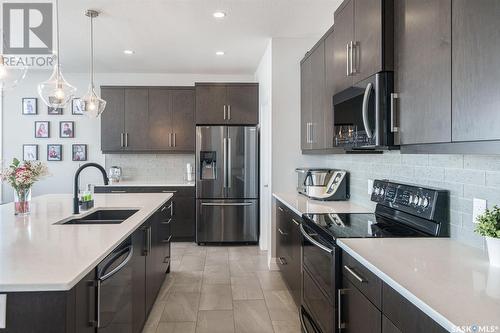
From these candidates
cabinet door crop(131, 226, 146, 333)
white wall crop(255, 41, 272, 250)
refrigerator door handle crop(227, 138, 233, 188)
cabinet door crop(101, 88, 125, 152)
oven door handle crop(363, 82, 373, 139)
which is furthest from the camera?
cabinet door crop(101, 88, 125, 152)

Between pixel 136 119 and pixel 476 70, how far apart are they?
5.06 metres

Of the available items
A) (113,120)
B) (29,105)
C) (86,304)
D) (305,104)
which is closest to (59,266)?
(86,304)

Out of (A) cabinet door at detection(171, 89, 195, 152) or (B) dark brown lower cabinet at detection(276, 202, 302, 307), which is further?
(A) cabinet door at detection(171, 89, 195, 152)

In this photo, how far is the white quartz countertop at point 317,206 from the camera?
2.78 meters

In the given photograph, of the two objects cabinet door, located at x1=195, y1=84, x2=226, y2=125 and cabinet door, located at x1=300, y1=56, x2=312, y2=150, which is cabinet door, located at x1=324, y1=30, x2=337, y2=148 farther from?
cabinet door, located at x1=195, y1=84, x2=226, y2=125

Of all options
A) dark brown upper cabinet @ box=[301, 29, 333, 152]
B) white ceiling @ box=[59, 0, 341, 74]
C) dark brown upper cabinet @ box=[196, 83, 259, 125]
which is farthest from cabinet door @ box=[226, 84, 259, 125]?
dark brown upper cabinet @ box=[301, 29, 333, 152]

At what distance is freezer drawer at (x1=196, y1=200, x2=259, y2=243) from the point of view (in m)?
5.20

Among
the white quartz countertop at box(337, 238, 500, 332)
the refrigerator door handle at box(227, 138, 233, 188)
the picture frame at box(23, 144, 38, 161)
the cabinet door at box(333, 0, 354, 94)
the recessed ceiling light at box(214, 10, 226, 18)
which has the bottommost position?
the white quartz countertop at box(337, 238, 500, 332)

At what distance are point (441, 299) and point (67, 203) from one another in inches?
119

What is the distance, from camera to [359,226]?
2.13 meters

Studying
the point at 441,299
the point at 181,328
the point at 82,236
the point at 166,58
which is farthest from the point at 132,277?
the point at 166,58

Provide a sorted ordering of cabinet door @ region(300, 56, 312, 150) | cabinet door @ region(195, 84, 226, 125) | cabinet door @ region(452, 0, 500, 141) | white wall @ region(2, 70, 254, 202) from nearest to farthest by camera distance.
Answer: cabinet door @ region(452, 0, 500, 141)
cabinet door @ region(300, 56, 312, 150)
cabinet door @ region(195, 84, 226, 125)
white wall @ region(2, 70, 254, 202)

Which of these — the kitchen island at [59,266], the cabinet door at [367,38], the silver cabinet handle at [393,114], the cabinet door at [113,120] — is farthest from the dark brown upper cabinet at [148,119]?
the silver cabinet handle at [393,114]

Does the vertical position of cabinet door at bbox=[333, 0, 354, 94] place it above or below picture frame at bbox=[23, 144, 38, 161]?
above
